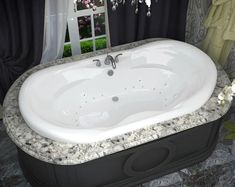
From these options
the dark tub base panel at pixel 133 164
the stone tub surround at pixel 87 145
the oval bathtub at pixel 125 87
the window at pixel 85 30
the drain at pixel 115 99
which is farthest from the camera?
the drain at pixel 115 99

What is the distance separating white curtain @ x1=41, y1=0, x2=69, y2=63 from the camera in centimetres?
267

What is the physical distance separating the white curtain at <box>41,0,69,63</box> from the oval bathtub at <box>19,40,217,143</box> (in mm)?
287

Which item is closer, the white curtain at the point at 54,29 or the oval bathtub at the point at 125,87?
the oval bathtub at the point at 125,87

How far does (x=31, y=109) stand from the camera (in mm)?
2227

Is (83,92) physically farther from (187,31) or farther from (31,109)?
(187,31)

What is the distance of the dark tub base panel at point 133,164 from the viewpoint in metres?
2.19

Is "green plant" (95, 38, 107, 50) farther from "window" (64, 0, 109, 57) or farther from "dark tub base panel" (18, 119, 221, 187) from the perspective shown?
"dark tub base panel" (18, 119, 221, 187)

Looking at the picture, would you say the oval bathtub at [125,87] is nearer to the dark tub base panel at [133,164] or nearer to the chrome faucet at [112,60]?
the chrome faucet at [112,60]

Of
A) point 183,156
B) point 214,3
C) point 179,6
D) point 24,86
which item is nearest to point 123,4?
point 179,6

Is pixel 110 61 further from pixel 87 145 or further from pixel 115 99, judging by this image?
pixel 87 145

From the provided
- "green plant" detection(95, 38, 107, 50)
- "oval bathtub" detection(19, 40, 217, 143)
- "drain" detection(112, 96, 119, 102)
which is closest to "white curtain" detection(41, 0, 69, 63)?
"oval bathtub" detection(19, 40, 217, 143)

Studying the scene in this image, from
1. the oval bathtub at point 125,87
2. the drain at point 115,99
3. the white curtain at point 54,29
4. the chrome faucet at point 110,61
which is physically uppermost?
the white curtain at point 54,29

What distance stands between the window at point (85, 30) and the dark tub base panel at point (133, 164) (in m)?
1.18

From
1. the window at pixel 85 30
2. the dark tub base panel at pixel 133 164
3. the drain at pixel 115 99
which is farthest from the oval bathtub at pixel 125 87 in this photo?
the window at pixel 85 30
